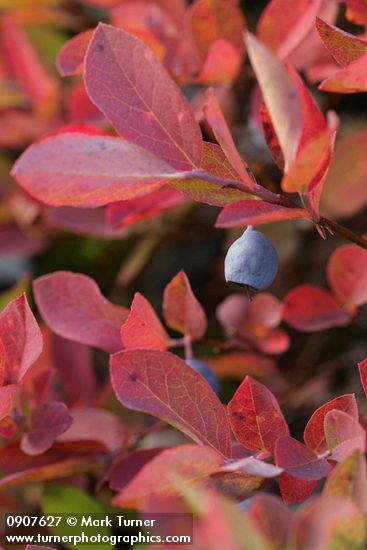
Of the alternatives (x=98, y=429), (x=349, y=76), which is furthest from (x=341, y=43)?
(x=98, y=429)

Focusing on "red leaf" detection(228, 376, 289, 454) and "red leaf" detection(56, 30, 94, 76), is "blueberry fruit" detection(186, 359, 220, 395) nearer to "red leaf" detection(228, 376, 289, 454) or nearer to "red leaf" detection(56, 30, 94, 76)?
"red leaf" detection(228, 376, 289, 454)

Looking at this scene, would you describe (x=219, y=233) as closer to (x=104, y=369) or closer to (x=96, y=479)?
(x=104, y=369)

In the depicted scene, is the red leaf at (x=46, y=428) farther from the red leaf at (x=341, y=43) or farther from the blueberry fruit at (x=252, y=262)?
the red leaf at (x=341, y=43)

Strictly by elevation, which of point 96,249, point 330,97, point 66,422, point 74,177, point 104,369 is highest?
point 74,177

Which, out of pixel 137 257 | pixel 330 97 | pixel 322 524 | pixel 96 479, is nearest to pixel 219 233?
pixel 137 257

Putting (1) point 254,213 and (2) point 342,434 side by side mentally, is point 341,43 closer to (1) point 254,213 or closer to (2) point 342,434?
(1) point 254,213
